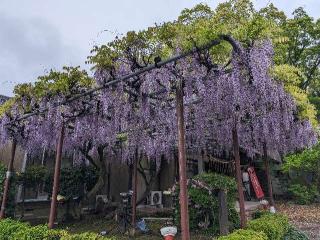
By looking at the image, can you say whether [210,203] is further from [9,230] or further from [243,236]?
[9,230]

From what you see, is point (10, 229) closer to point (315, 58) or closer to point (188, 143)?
point (188, 143)

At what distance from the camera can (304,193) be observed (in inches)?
632

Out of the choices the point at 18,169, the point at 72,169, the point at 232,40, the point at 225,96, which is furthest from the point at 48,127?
the point at 232,40

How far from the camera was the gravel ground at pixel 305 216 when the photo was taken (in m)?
10.2

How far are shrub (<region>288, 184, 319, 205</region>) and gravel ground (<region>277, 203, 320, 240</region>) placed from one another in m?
0.48

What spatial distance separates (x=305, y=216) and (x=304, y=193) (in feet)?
11.7

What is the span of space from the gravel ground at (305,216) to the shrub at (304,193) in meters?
0.48

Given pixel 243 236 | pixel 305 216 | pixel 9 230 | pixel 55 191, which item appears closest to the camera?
pixel 243 236

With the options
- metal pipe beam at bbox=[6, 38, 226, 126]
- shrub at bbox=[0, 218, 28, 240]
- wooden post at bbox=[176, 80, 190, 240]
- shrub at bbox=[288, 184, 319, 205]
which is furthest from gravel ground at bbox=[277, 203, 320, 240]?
shrub at bbox=[0, 218, 28, 240]

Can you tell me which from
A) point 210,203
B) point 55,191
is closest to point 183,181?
point 55,191

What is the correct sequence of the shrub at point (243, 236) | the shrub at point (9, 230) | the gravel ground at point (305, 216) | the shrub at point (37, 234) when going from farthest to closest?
the gravel ground at point (305, 216) < the shrub at point (9, 230) < the shrub at point (37, 234) < the shrub at point (243, 236)

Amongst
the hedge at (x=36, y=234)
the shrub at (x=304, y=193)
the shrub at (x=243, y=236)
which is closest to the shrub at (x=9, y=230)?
the hedge at (x=36, y=234)

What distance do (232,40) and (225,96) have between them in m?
2.25

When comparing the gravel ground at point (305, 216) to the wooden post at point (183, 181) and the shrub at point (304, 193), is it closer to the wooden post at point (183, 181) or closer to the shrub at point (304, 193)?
the shrub at point (304, 193)
